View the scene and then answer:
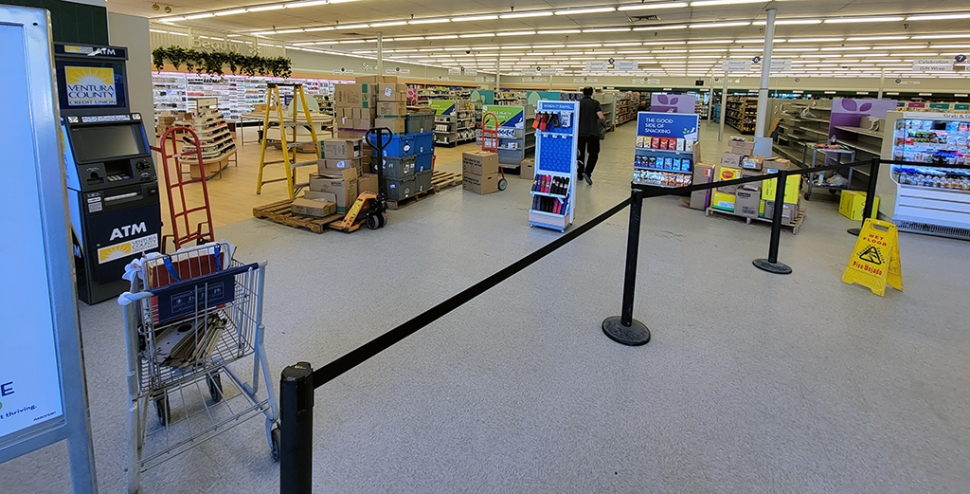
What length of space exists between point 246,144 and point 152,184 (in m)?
12.7

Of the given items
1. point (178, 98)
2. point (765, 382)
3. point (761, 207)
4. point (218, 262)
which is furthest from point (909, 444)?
point (178, 98)

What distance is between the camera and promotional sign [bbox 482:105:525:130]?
33.0ft

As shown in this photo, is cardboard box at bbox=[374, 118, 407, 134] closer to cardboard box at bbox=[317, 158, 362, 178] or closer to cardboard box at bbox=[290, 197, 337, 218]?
cardboard box at bbox=[317, 158, 362, 178]

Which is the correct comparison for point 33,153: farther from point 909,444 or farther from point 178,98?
point 178,98

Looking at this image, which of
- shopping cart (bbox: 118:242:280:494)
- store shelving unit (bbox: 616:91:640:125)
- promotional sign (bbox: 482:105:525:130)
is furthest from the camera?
store shelving unit (bbox: 616:91:640:125)

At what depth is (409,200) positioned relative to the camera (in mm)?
7555

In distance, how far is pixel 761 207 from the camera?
21.1ft

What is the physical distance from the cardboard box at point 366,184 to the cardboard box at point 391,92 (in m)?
1.24

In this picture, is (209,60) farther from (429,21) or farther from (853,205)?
(853,205)

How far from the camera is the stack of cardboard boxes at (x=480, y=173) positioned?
8.27 m

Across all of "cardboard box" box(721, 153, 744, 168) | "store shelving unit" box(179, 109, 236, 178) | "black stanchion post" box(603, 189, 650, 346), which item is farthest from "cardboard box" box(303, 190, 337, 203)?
"cardboard box" box(721, 153, 744, 168)

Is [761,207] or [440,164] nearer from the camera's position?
[761,207]

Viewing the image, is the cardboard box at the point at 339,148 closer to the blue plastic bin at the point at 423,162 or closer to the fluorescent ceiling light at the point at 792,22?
the blue plastic bin at the point at 423,162

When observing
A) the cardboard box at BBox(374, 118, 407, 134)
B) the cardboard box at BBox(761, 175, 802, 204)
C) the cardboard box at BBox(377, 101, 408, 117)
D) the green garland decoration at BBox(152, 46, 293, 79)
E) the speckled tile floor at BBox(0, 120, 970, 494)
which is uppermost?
the green garland decoration at BBox(152, 46, 293, 79)
